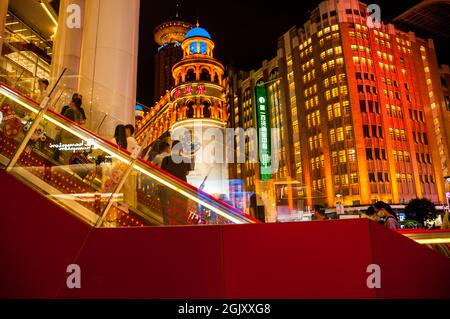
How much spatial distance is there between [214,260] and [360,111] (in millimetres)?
45467

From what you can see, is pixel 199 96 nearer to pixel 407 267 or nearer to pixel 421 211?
pixel 421 211

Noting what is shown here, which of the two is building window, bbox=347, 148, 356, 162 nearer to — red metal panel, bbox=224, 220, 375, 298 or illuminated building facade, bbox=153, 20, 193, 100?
red metal panel, bbox=224, 220, 375, 298

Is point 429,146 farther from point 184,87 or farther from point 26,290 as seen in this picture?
point 26,290

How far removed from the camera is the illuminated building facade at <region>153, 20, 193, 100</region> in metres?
79.4

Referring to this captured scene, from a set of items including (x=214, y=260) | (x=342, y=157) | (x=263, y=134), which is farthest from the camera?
(x=342, y=157)

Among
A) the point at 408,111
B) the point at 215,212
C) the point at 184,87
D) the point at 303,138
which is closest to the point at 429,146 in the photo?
the point at 408,111

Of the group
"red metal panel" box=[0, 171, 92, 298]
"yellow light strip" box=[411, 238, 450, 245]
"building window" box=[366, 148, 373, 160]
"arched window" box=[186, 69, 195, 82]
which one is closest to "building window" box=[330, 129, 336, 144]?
"building window" box=[366, 148, 373, 160]

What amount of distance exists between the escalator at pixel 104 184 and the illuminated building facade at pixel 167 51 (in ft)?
248

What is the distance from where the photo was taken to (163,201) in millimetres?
3691

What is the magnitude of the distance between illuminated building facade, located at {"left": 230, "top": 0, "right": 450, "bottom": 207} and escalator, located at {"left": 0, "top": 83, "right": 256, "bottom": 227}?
37.0 meters

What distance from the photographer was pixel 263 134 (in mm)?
31125

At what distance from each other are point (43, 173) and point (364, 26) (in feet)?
172

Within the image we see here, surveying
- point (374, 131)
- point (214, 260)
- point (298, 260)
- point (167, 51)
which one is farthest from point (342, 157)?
point (167, 51)

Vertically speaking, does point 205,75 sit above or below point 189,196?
above
